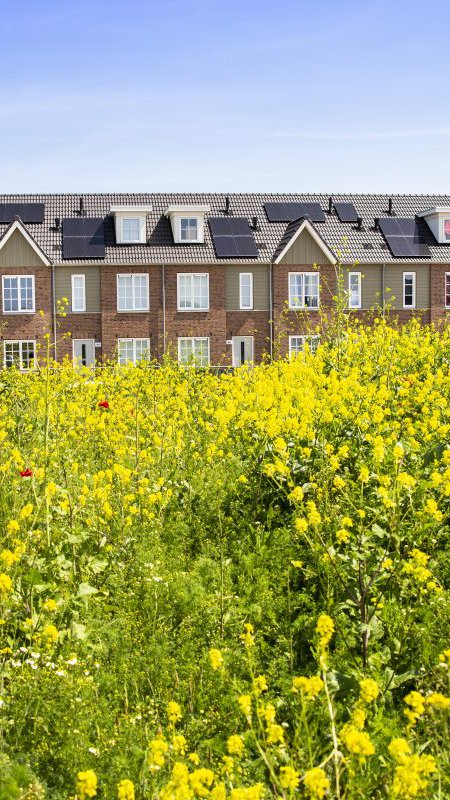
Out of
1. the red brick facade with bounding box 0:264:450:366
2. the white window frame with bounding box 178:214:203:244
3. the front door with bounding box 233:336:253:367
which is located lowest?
the front door with bounding box 233:336:253:367

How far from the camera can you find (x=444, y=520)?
21.9 feet

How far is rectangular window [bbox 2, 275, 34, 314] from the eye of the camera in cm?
3612

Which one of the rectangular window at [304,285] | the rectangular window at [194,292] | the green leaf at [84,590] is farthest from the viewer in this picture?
the rectangular window at [304,285]

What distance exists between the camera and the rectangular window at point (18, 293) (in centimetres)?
3612

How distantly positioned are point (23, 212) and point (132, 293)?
6.04 metres

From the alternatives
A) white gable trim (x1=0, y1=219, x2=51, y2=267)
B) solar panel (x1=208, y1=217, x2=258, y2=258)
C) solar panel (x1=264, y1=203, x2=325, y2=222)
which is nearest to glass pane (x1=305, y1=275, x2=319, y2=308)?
solar panel (x1=208, y1=217, x2=258, y2=258)

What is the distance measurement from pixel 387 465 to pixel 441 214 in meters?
34.1

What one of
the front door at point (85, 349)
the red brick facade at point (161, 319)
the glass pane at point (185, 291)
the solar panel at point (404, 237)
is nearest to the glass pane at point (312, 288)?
the red brick facade at point (161, 319)

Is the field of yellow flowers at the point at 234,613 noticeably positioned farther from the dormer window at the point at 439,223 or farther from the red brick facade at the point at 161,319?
the dormer window at the point at 439,223

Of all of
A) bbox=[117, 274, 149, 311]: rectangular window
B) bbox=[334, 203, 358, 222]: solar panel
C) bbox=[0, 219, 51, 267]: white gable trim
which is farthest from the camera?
bbox=[334, 203, 358, 222]: solar panel

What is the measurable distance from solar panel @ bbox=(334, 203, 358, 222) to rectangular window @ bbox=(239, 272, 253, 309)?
18.7ft

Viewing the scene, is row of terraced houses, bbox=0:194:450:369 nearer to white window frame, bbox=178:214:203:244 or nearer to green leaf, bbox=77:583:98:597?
white window frame, bbox=178:214:203:244

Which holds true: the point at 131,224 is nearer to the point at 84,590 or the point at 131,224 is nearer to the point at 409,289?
the point at 409,289

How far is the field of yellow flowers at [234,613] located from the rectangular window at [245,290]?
28.2 metres
